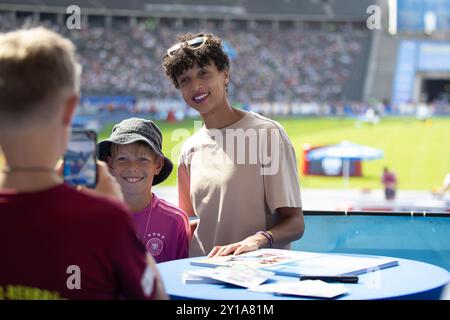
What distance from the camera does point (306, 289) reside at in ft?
7.14

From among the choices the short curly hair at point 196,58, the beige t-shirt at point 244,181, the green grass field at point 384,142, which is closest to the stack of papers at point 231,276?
the beige t-shirt at point 244,181

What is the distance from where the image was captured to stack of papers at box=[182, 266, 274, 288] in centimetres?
228

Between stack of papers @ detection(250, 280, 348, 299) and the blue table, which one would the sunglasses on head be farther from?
stack of papers @ detection(250, 280, 348, 299)

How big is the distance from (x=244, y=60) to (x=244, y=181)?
42.8 metres

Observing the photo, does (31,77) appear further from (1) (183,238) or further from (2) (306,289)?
(1) (183,238)

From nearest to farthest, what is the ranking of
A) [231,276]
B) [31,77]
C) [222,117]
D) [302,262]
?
[31,77] → [231,276] → [302,262] → [222,117]

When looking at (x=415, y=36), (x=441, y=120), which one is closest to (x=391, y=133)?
(x=441, y=120)

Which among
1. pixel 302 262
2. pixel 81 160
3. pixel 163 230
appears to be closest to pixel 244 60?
pixel 163 230

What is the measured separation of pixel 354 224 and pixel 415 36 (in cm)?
4699

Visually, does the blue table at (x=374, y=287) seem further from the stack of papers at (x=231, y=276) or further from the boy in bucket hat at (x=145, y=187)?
the boy in bucket hat at (x=145, y=187)

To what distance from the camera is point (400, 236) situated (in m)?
4.27

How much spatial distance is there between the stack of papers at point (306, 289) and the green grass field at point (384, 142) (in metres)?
16.0

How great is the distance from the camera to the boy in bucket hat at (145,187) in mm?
3230

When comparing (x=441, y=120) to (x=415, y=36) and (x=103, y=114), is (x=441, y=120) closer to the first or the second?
(x=415, y=36)
